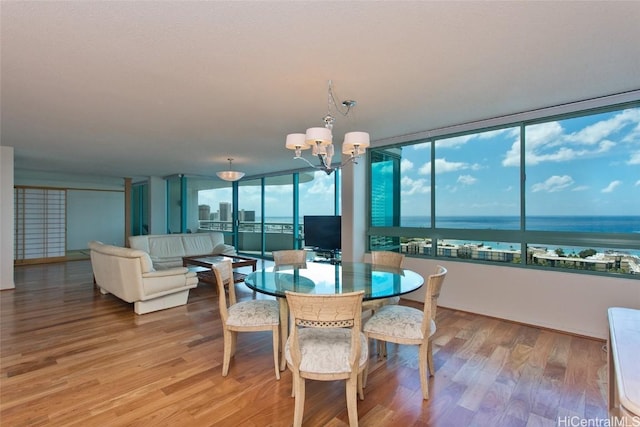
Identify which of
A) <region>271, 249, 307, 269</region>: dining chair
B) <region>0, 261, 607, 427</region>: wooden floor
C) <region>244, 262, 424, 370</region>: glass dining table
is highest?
<region>271, 249, 307, 269</region>: dining chair

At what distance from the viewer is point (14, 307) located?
13.8ft

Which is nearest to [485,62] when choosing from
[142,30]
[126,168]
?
[142,30]

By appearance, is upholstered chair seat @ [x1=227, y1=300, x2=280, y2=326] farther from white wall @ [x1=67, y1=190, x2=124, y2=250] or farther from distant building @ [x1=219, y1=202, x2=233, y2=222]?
white wall @ [x1=67, y1=190, x2=124, y2=250]

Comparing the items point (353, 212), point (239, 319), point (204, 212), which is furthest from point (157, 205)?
point (239, 319)

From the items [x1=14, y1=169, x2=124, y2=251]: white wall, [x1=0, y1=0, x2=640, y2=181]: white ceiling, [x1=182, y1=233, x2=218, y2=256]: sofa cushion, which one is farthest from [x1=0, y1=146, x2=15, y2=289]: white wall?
[x1=14, y1=169, x2=124, y2=251]: white wall

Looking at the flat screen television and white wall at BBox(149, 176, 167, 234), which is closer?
the flat screen television

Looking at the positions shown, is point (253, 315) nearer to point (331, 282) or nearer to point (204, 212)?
point (331, 282)

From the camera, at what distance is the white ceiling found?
1747mm

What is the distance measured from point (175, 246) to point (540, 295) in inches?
263

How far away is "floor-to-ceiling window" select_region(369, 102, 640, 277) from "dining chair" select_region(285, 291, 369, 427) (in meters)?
2.83

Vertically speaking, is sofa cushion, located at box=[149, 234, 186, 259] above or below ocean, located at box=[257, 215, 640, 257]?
below

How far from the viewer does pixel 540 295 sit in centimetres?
349

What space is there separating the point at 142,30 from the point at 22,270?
317 inches

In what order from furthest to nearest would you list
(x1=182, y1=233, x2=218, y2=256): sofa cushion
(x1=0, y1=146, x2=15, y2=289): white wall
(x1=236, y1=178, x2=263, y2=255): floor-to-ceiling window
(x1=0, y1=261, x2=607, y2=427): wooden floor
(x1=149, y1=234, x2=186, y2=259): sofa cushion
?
(x1=236, y1=178, x2=263, y2=255): floor-to-ceiling window, (x1=182, y1=233, x2=218, y2=256): sofa cushion, (x1=149, y1=234, x2=186, y2=259): sofa cushion, (x1=0, y1=146, x2=15, y2=289): white wall, (x1=0, y1=261, x2=607, y2=427): wooden floor
